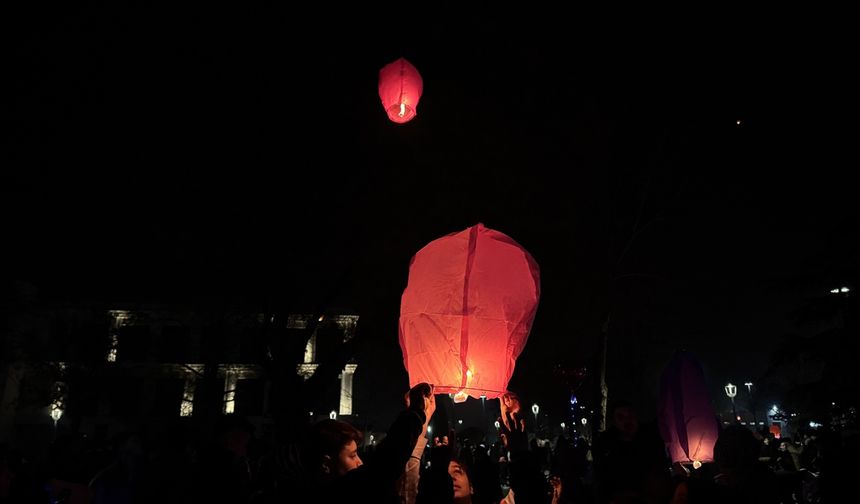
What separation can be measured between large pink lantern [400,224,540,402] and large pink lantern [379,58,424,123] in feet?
10.4

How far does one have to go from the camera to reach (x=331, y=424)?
2438 millimetres

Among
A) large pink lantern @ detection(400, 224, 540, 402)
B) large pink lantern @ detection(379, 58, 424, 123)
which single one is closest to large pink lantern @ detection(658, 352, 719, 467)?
large pink lantern @ detection(400, 224, 540, 402)

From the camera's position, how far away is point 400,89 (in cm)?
681

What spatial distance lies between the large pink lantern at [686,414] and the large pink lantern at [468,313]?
376cm

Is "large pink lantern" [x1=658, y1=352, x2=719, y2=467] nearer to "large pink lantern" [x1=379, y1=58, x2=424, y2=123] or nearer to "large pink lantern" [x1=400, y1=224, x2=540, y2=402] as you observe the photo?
"large pink lantern" [x1=400, y1=224, x2=540, y2=402]

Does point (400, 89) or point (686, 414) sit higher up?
point (400, 89)

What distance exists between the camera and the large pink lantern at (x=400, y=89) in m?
6.81

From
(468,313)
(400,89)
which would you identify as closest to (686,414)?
(468,313)

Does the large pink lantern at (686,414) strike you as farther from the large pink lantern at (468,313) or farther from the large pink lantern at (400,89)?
the large pink lantern at (400,89)

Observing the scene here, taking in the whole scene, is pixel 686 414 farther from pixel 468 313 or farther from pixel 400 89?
pixel 400 89

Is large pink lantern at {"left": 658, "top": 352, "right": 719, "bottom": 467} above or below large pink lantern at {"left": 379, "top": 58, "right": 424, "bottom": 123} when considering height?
below

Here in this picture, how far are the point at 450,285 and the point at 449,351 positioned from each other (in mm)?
505

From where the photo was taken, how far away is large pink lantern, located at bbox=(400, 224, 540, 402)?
392 centimetres

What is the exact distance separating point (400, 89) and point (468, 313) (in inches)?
156
